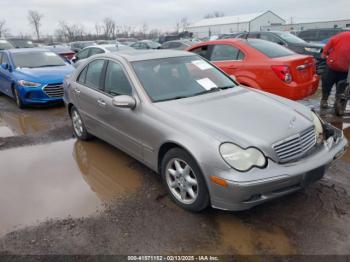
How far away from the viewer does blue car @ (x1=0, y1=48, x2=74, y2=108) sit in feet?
25.0

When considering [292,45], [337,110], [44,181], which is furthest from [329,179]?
[292,45]

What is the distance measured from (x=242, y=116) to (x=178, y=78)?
1.17 meters

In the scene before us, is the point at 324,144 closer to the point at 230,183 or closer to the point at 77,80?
the point at 230,183

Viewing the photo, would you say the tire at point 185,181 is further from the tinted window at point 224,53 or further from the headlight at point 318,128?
the tinted window at point 224,53

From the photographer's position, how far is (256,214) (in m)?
3.21

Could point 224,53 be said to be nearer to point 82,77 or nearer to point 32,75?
point 82,77

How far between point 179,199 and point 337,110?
179 inches

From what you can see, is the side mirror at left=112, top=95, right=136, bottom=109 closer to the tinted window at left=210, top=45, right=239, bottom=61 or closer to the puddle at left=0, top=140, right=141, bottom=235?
the puddle at left=0, top=140, right=141, bottom=235

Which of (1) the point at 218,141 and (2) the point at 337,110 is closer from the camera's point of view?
(1) the point at 218,141

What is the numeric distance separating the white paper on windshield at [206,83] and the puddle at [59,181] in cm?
144

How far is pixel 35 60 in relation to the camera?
866cm

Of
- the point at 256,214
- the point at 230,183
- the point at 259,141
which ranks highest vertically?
the point at 259,141

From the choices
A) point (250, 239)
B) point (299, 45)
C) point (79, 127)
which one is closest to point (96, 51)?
point (79, 127)

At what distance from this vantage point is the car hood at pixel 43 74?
25.2 feet
